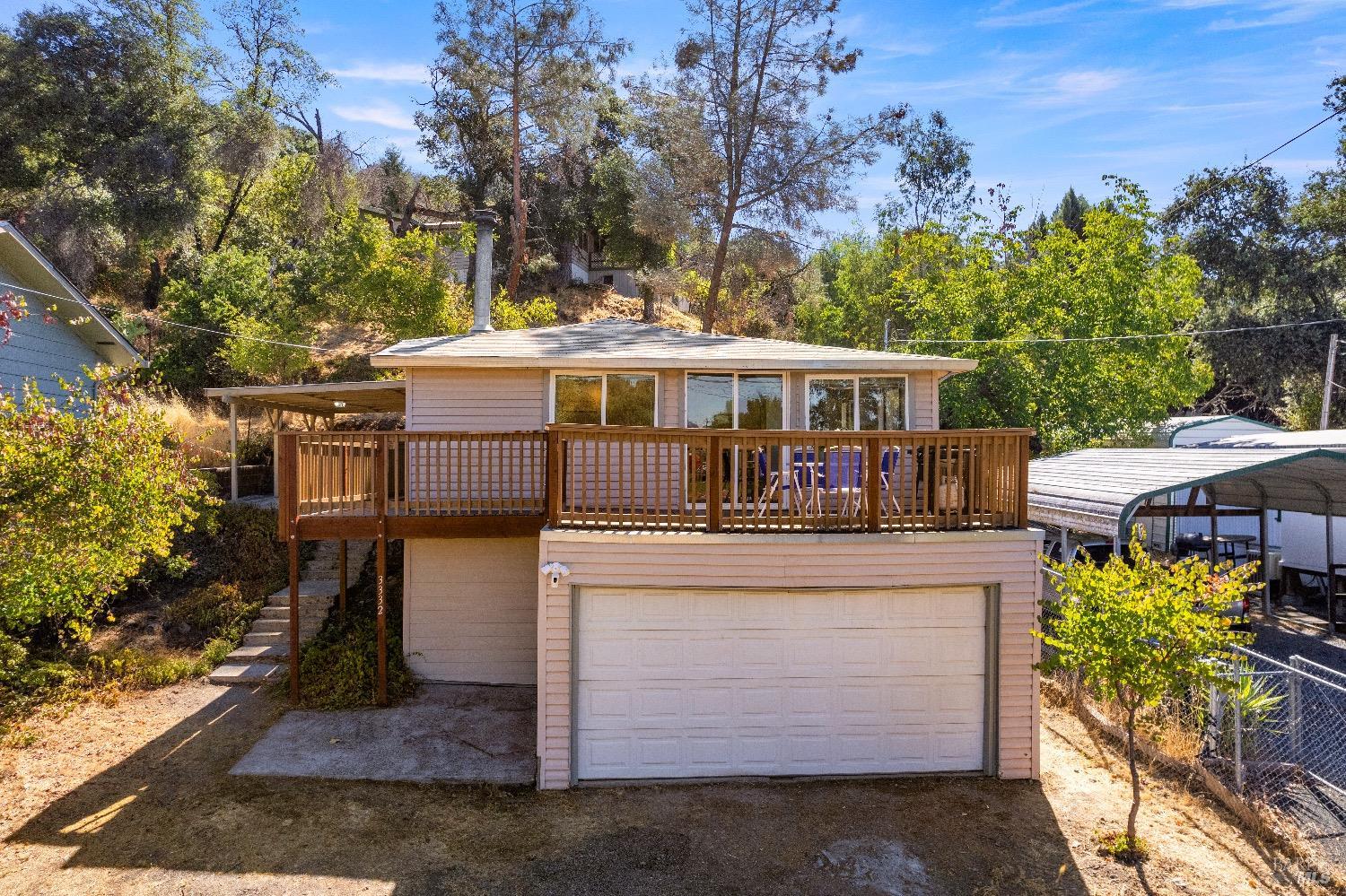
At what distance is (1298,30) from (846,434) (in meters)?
12.5

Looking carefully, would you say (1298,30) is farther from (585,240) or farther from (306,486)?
(585,240)

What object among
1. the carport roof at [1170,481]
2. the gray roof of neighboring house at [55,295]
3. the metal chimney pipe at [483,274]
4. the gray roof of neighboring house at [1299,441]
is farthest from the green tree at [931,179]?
the gray roof of neighboring house at [55,295]

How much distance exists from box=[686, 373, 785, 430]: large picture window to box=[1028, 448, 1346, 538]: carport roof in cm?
438

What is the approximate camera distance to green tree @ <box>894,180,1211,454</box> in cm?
2055

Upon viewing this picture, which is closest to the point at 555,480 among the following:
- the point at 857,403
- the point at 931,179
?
the point at 857,403

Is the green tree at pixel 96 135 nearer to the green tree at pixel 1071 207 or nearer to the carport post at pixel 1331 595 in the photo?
the carport post at pixel 1331 595

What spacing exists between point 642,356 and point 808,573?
3.72 meters

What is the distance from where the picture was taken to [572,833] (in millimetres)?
6715

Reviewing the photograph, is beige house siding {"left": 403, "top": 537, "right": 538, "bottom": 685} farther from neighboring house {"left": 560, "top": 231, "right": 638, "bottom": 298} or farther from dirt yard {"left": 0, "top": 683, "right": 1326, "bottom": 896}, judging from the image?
neighboring house {"left": 560, "top": 231, "right": 638, "bottom": 298}

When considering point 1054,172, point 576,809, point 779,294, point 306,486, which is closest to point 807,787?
point 576,809

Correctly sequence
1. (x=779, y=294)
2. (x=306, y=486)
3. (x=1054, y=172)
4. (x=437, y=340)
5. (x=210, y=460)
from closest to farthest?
(x=306, y=486)
(x=437, y=340)
(x=210, y=460)
(x=1054, y=172)
(x=779, y=294)

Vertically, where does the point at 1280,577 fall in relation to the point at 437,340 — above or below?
below

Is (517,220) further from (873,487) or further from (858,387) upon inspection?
(873,487)

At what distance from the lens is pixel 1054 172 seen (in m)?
22.9
